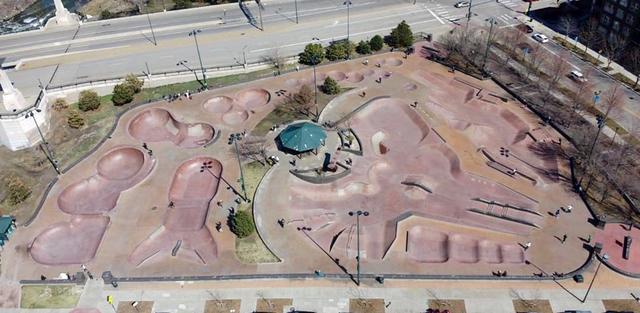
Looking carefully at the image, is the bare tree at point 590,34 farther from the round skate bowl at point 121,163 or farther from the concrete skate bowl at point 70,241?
the concrete skate bowl at point 70,241

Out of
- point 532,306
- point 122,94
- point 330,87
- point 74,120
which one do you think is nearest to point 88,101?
point 74,120

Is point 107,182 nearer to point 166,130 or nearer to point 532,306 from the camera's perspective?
point 166,130

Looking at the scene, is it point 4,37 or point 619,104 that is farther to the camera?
Answer: point 4,37

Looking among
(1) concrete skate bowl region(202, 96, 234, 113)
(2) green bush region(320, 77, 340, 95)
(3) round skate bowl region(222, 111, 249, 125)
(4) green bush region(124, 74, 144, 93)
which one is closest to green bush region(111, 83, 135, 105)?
(4) green bush region(124, 74, 144, 93)

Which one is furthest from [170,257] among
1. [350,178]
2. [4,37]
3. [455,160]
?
[4,37]

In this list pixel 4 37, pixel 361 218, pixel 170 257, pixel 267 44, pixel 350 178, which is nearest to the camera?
pixel 170 257

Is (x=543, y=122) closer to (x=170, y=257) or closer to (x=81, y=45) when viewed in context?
(x=170, y=257)

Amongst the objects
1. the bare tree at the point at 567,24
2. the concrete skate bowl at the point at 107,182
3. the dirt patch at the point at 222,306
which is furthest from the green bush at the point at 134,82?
the bare tree at the point at 567,24
